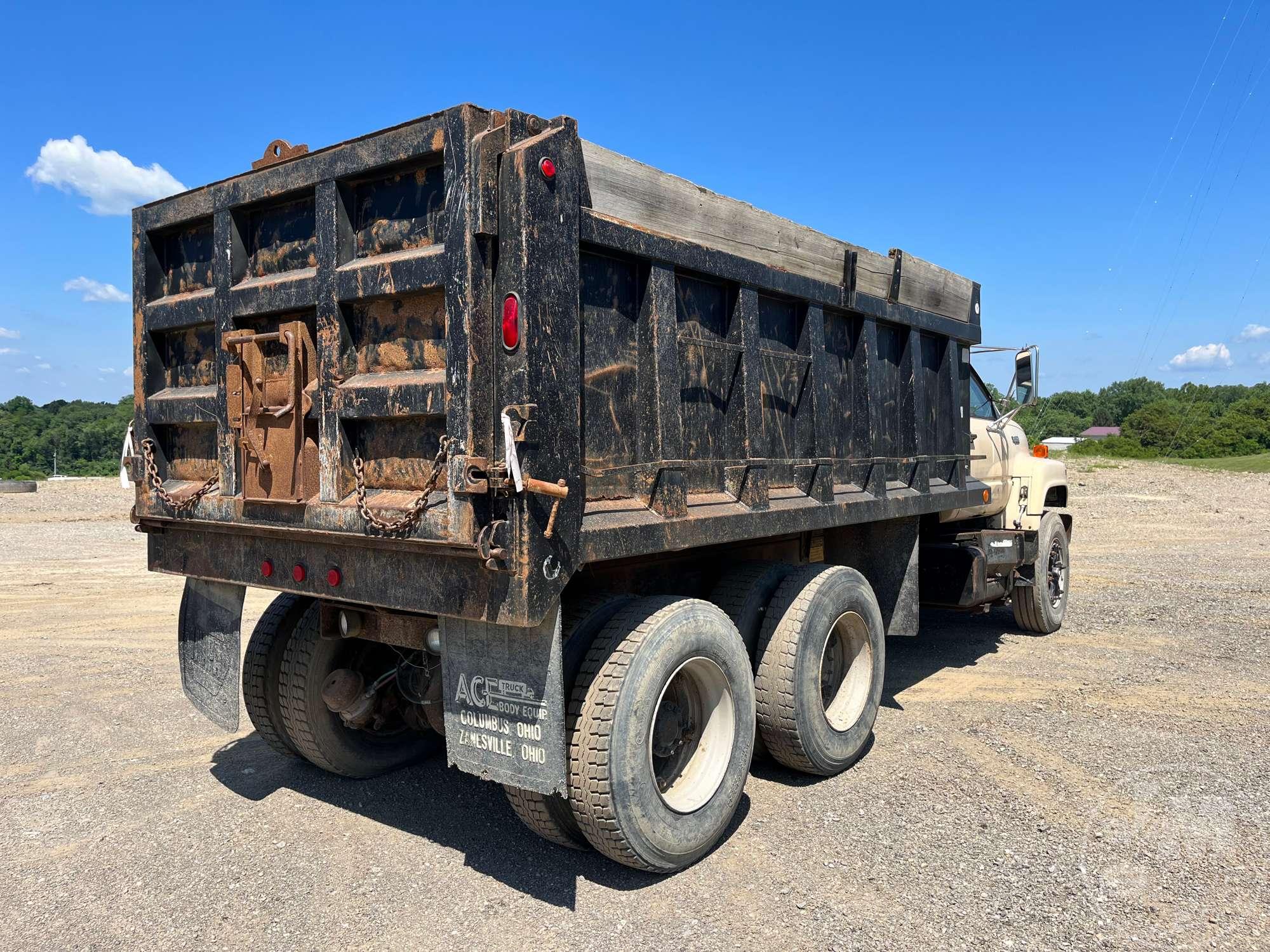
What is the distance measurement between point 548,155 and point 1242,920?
3.73 meters

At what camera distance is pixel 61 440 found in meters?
61.8

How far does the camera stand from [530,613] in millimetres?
3039

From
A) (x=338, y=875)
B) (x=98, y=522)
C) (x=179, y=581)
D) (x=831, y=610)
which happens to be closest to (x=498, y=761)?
(x=338, y=875)

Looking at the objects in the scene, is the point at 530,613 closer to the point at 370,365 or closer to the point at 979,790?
the point at 370,365

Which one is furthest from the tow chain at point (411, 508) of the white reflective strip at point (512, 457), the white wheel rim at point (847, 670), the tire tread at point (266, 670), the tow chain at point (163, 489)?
the white wheel rim at point (847, 670)

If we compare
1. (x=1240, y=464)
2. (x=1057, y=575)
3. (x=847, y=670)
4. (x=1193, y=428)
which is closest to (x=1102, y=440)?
(x=1193, y=428)

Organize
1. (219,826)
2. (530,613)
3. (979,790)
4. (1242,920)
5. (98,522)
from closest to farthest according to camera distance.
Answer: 1. (530,613)
2. (1242,920)
3. (219,826)
4. (979,790)
5. (98,522)

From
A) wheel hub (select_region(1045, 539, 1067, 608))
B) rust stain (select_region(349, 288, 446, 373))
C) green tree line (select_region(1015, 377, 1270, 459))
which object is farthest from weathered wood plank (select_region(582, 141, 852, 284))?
green tree line (select_region(1015, 377, 1270, 459))

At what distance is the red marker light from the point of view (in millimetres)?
3041

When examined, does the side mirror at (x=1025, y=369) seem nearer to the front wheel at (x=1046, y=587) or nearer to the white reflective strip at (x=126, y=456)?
the front wheel at (x=1046, y=587)

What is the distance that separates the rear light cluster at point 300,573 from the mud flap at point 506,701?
1.63 ft

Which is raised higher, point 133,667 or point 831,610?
point 831,610

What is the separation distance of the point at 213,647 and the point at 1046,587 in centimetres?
708

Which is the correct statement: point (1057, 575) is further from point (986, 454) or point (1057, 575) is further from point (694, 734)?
point (694, 734)
